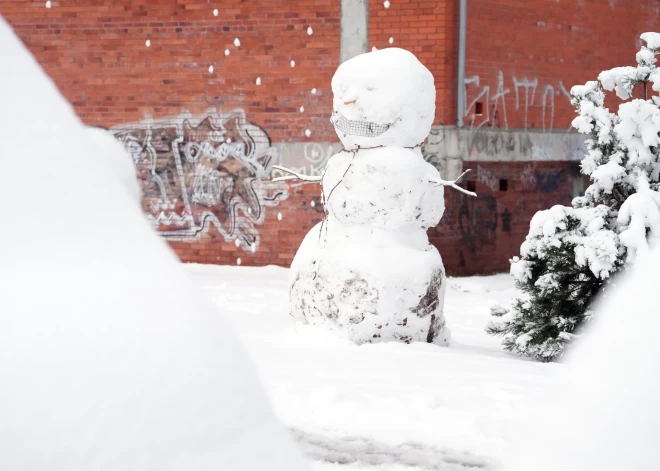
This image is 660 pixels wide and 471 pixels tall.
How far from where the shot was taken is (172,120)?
12156mm

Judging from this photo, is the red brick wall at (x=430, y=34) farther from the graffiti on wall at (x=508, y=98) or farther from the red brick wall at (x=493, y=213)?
the red brick wall at (x=493, y=213)

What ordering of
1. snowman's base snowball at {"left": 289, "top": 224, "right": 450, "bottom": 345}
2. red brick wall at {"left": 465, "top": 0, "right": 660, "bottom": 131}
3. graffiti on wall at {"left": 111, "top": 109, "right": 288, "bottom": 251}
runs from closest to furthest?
snowman's base snowball at {"left": 289, "top": 224, "right": 450, "bottom": 345} < red brick wall at {"left": 465, "top": 0, "right": 660, "bottom": 131} < graffiti on wall at {"left": 111, "top": 109, "right": 288, "bottom": 251}

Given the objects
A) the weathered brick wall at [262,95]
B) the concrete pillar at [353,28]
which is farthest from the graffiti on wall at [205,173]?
the concrete pillar at [353,28]

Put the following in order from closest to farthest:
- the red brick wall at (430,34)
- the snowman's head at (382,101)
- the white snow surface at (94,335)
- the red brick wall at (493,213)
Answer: the white snow surface at (94,335), the snowman's head at (382,101), the red brick wall at (430,34), the red brick wall at (493,213)

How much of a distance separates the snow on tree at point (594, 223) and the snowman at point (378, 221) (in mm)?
630

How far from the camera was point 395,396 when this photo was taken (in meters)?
5.20

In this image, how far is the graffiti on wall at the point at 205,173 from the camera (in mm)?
11781

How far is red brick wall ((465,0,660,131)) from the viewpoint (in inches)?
450

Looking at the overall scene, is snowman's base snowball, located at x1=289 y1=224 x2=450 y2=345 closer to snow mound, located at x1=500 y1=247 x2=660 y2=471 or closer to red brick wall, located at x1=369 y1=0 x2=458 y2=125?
red brick wall, located at x1=369 y1=0 x2=458 y2=125

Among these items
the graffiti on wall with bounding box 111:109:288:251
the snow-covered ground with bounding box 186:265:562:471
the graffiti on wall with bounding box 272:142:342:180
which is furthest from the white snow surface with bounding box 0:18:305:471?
the graffiti on wall with bounding box 111:109:288:251

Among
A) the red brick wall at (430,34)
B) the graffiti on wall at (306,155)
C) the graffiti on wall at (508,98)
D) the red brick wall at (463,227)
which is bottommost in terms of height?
the red brick wall at (463,227)

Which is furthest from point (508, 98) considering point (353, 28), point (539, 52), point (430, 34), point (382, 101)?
point (382, 101)

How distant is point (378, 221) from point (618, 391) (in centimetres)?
554

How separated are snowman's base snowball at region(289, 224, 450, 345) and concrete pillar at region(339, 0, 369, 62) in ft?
15.8
